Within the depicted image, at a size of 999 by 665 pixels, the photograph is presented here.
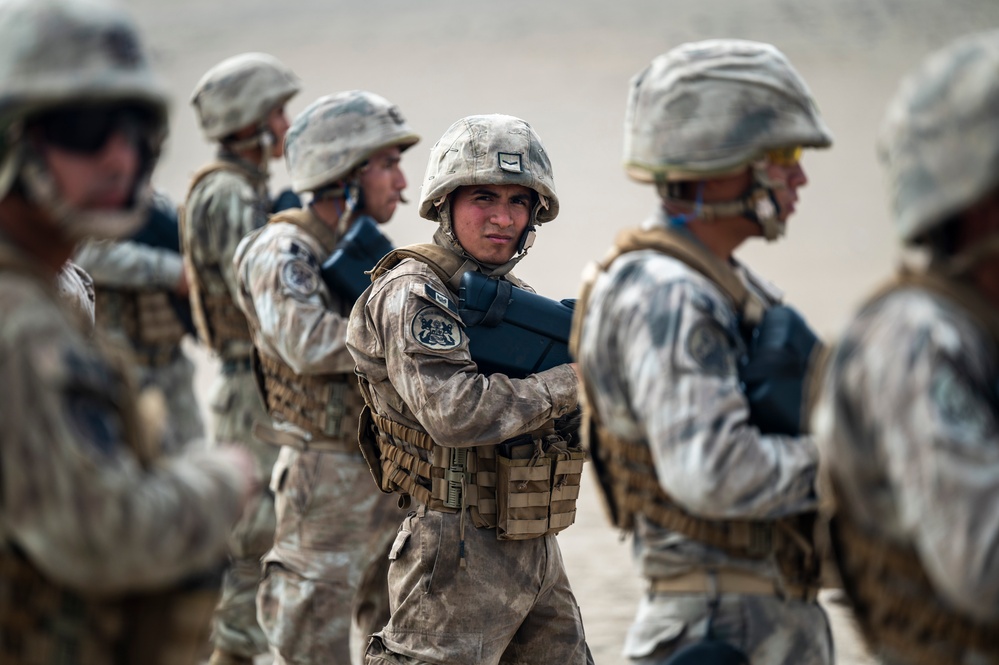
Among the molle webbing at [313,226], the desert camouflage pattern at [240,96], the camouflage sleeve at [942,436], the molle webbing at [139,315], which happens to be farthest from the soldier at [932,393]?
the molle webbing at [139,315]

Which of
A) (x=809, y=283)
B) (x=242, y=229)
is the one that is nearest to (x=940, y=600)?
(x=242, y=229)

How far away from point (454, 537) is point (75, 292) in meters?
1.60

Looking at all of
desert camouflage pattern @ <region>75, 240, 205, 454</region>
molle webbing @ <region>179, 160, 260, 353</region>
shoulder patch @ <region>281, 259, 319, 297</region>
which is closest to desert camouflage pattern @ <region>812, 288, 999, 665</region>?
shoulder patch @ <region>281, 259, 319, 297</region>

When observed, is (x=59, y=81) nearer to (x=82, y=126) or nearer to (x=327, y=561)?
(x=82, y=126)

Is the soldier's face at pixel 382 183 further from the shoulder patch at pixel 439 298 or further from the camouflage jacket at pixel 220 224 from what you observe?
the shoulder patch at pixel 439 298

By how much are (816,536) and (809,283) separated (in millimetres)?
18057

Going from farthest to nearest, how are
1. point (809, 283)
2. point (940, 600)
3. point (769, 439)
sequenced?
point (809, 283) → point (769, 439) → point (940, 600)

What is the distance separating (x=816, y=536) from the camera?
132 inches

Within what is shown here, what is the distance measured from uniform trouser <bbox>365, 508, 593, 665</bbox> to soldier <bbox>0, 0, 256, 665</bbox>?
153 centimetres

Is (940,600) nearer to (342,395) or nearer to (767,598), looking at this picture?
(767,598)

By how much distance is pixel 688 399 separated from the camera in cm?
310

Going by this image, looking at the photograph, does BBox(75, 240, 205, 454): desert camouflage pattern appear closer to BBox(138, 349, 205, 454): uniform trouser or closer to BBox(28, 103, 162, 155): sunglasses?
BBox(138, 349, 205, 454): uniform trouser

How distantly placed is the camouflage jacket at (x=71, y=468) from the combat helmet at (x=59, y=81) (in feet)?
0.50

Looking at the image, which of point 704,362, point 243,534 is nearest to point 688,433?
point 704,362
